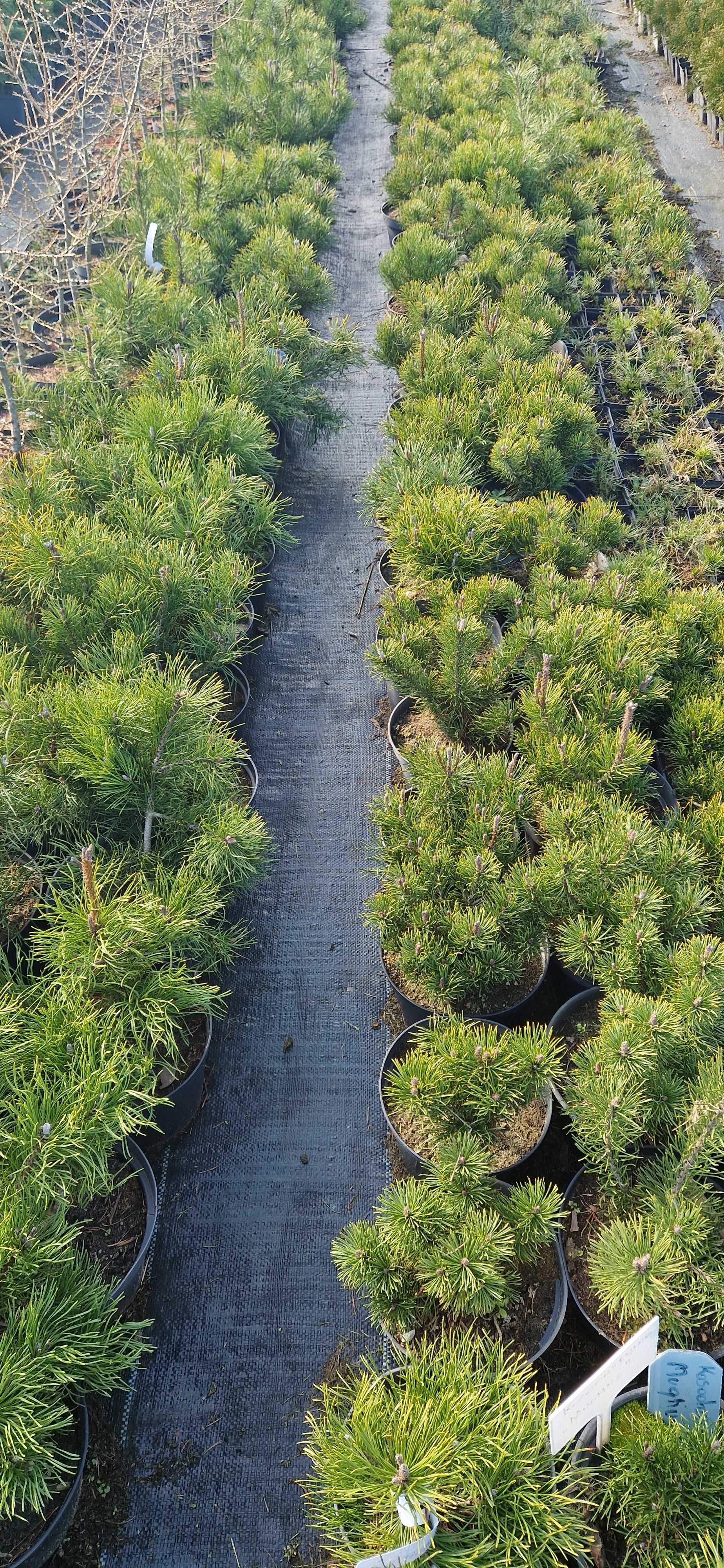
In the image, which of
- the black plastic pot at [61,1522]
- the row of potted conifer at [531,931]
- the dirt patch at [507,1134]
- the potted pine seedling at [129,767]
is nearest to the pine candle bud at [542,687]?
the row of potted conifer at [531,931]

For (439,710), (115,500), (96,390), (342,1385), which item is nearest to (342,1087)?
(342,1385)

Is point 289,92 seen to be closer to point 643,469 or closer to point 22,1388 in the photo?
point 643,469

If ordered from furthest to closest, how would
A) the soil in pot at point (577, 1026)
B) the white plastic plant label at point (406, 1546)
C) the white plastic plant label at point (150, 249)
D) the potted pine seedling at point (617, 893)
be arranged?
the white plastic plant label at point (150, 249)
the soil in pot at point (577, 1026)
the potted pine seedling at point (617, 893)
the white plastic plant label at point (406, 1546)

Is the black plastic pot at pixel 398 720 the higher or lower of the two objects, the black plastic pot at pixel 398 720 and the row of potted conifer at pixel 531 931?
the lower

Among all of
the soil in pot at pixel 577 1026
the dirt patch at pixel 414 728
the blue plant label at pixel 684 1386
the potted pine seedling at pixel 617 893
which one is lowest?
the soil in pot at pixel 577 1026

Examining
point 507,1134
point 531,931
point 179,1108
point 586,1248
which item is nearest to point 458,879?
point 531,931

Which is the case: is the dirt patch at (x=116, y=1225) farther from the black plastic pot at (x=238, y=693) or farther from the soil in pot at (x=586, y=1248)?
the black plastic pot at (x=238, y=693)

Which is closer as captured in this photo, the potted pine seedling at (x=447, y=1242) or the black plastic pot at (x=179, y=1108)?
the potted pine seedling at (x=447, y=1242)
